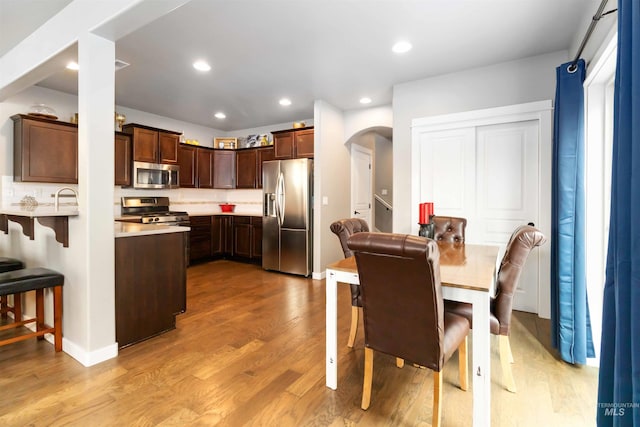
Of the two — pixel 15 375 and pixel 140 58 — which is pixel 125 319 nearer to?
pixel 15 375

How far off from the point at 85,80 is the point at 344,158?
357 cm

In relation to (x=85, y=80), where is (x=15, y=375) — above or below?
below

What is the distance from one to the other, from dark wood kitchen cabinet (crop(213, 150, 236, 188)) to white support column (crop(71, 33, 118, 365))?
3810mm

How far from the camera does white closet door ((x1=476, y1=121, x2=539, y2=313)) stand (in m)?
3.22

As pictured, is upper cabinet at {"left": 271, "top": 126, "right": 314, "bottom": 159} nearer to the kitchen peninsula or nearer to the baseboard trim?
the kitchen peninsula

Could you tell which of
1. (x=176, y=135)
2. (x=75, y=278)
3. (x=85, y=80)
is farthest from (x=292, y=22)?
(x=176, y=135)

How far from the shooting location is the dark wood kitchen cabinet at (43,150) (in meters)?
3.68

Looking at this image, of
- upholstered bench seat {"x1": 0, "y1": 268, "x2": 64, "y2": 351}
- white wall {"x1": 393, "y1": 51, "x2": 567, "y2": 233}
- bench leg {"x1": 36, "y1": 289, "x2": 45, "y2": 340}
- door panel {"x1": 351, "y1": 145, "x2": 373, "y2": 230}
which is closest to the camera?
upholstered bench seat {"x1": 0, "y1": 268, "x2": 64, "y2": 351}

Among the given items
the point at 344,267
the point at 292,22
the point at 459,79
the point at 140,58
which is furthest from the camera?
the point at 459,79

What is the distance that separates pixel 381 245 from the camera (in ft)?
4.57

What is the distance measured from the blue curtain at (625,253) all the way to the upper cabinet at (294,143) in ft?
13.2

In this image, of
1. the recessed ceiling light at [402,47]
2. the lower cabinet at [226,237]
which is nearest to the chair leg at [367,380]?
the recessed ceiling light at [402,47]

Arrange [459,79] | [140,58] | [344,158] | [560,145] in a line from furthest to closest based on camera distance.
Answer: [344,158], [459,79], [140,58], [560,145]

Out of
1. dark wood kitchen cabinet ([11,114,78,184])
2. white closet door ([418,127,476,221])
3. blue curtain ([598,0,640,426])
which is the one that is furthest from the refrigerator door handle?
blue curtain ([598,0,640,426])
